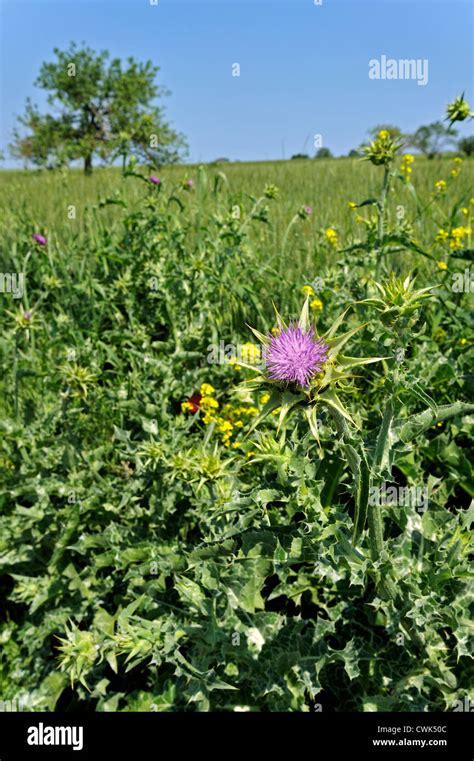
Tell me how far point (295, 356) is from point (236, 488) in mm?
844

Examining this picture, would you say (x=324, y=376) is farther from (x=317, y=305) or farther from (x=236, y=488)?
(x=317, y=305)

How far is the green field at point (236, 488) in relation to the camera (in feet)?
5.49

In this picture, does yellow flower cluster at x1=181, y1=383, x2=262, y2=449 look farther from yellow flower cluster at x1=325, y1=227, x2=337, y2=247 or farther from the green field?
yellow flower cluster at x1=325, y1=227, x2=337, y2=247

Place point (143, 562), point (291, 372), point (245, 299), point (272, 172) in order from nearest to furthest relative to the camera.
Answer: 1. point (291, 372)
2. point (143, 562)
3. point (245, 299)
4. point (272, 172)

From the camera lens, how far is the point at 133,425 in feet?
10.6

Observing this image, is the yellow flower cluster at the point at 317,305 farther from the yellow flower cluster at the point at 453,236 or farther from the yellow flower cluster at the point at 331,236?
the yellow flower cluster at the point at 453,236

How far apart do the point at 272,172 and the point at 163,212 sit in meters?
5.18

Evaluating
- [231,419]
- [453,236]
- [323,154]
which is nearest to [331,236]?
[453,236]

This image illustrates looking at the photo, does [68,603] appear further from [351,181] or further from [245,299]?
[351,181]

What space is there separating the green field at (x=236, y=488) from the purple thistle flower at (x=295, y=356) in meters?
0.02

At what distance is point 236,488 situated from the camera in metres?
2.14

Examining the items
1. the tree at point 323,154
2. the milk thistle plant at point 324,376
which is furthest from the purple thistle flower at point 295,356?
the tree at point 323,154

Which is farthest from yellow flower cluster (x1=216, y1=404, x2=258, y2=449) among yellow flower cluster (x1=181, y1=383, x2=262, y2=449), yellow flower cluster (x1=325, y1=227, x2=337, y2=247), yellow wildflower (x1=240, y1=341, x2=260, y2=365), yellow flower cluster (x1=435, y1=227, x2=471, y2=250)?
yellow flower cluster (x1=435, y1=227, x2=471, y2=250)

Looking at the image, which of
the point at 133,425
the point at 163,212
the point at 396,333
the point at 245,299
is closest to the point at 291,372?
the point at 396,333
